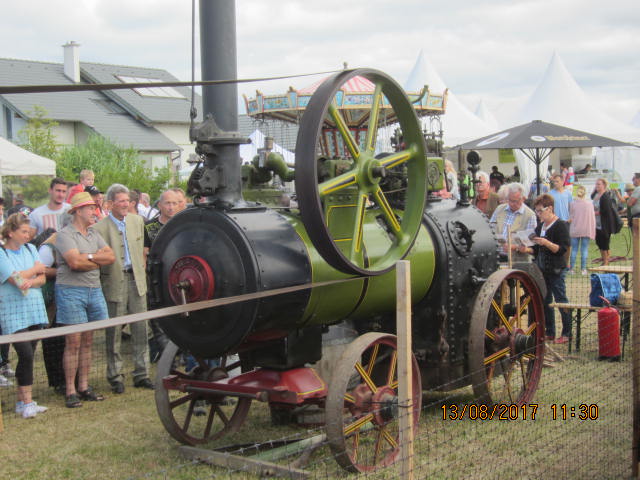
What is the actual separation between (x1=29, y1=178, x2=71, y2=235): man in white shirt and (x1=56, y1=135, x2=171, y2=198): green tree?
11.2 meters

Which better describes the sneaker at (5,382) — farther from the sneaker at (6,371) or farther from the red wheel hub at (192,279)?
the red wheel hub at (192,279)

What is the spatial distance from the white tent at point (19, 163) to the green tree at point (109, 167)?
6.82m

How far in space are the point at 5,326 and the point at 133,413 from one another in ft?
3.86

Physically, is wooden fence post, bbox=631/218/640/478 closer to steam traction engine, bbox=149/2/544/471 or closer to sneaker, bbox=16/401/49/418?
steam traction engine, bbox=149/2/544/471

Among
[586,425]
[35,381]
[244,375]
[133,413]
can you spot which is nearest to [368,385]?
[244,375]

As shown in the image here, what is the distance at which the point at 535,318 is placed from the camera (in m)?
5.76

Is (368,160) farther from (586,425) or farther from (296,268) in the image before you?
(586,425)

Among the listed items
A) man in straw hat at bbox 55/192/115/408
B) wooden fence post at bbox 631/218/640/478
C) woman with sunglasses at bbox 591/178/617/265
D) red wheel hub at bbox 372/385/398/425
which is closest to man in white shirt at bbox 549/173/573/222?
woman with sunglasses at bbox 591/178/617/265

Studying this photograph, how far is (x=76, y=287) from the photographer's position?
5.99 metres

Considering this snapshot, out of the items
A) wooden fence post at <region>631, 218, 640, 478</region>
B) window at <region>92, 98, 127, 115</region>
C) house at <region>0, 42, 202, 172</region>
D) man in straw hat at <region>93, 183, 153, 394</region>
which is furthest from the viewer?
window at <region>92, 98, 127, 115</region>

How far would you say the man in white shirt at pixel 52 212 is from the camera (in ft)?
25.3

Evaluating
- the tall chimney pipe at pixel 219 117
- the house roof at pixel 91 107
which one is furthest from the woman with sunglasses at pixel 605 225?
the house roof at pixel 91 107

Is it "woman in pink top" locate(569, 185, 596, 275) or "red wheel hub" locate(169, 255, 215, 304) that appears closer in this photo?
"red wheel hub" locate(169, 255, 215, 304)

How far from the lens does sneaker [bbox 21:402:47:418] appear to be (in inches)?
224
